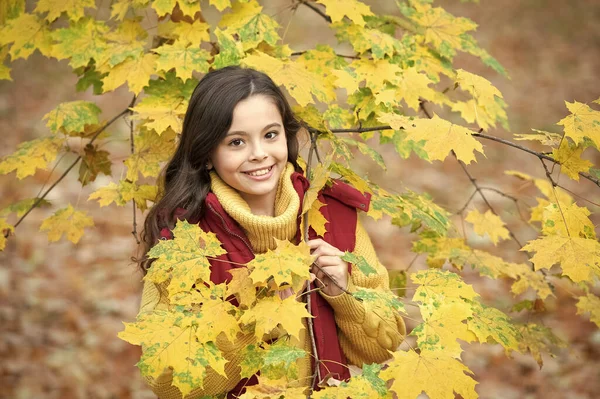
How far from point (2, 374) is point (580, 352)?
3.87 m

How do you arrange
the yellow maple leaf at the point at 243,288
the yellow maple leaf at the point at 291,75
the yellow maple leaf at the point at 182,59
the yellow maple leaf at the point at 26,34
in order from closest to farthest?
the yellow maple leaf at the point at 243,288, the yellow maple leaf at the point at 291,75, the yellow maple leaf at the point at 182,59, the yellow maple leaf at the point at 26,34

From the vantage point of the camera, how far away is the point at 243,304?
71.5 inches

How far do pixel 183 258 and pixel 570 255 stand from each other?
1104mm

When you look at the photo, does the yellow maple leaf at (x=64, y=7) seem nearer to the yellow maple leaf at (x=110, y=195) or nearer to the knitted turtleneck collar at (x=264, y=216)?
the yellow maple leaf at (x=110, y=195)

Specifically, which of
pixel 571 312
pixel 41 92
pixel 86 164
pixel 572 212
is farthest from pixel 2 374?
pixel 41 92

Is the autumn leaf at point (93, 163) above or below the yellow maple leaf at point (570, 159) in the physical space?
below

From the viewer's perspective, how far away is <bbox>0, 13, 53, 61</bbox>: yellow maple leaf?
8.51ft

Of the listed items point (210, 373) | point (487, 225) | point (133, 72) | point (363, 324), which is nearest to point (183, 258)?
point (210, 373)

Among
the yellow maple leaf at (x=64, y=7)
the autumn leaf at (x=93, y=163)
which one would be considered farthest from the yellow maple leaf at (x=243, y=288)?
the yellow maple leaf at (x=64, y=7)

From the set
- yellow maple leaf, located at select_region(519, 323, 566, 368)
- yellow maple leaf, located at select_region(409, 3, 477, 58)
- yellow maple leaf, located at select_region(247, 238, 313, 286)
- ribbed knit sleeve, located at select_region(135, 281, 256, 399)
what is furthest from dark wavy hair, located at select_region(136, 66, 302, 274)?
yellow maple leaf, located at select_region(519, 323, 566, 368)

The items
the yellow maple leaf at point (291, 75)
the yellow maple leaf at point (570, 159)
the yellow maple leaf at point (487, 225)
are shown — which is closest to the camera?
the yellow maple leaf at point (570, 159)

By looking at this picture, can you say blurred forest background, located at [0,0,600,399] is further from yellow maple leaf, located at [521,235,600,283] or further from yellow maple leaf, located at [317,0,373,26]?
yellow maple leaf, located at [521,235,600,283]

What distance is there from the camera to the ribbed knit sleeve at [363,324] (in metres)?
2.13

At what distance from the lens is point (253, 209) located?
7.25ft
